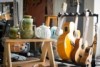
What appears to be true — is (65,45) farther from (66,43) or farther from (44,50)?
(44,50)

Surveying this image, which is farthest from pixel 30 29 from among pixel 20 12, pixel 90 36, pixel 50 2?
pixel 90 36

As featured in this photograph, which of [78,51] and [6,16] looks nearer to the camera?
[78,51]

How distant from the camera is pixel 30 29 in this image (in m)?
2.12

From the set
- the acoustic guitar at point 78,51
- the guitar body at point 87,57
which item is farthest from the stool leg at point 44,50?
the guitar body at point 87,57

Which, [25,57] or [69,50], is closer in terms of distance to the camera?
[69,50]

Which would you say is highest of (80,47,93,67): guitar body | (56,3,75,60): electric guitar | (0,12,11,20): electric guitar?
(0,12,11,20): electric guitar

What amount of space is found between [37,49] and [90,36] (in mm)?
923

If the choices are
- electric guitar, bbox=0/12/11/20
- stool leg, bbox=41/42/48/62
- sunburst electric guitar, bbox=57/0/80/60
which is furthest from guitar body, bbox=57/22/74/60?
electric guitar, bbox=0/12/11/20

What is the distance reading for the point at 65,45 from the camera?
234 centimetres

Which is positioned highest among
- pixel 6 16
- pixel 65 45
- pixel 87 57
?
pixel 6 16

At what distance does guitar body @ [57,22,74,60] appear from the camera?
234 cm

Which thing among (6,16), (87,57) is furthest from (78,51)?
(6,16)

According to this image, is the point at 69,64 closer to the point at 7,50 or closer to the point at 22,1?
the point at 7,50

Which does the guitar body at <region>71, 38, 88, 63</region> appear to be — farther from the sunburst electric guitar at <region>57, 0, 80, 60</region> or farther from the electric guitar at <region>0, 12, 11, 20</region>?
the electric guitar at <region>0, 12, 11, 20</region>
